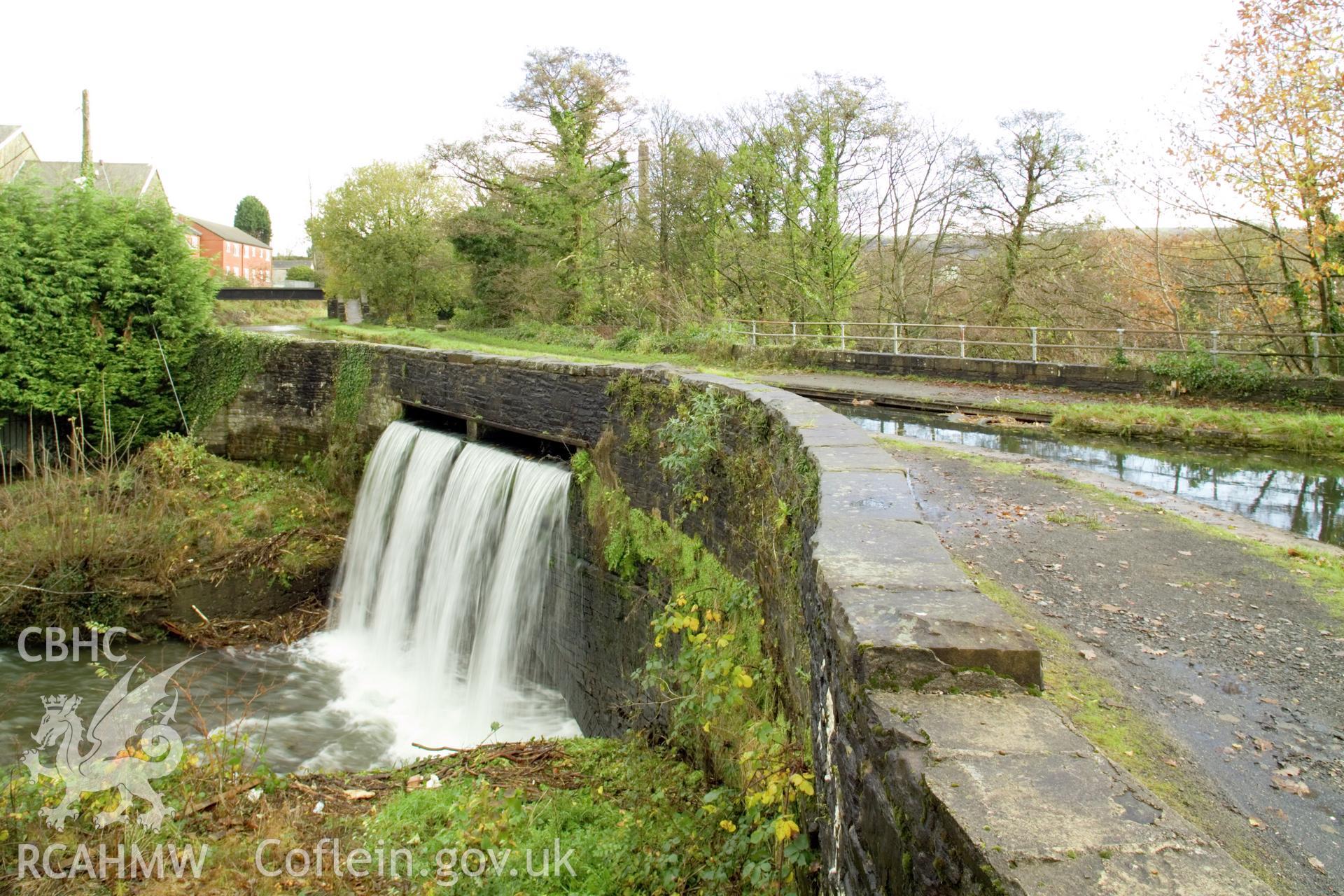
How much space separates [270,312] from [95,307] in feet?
105

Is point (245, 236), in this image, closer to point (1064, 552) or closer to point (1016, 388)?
point (1016, 388)

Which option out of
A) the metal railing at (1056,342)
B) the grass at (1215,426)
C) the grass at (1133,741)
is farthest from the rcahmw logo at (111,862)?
the metal railing at (1056,342)

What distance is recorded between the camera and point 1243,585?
548 centimetres

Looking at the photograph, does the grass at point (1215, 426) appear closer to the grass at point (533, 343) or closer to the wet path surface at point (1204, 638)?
the wet path surface at point (1204, 638)

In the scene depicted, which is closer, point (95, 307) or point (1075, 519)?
point (1075, 519)

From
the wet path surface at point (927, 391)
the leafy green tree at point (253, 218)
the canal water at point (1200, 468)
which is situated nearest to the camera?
the canal water at point (1200, 468)

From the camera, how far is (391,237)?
111ft

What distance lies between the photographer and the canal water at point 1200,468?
7.91 metres

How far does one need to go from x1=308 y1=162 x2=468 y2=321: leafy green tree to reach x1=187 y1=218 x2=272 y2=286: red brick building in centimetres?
3222

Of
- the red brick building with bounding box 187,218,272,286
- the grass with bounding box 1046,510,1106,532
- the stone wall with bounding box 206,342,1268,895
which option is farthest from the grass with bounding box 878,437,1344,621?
the red brick building with bounding box 187,218,272,286

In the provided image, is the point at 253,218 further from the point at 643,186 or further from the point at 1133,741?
the point at 1133,741

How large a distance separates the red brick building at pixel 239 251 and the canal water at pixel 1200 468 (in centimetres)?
6342

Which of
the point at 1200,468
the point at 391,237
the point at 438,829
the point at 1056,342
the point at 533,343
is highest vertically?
the point at 391,237

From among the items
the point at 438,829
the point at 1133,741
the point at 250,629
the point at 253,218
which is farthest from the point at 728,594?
the point at 253,218
